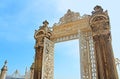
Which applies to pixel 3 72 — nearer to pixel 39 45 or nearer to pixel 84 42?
pixel 39 45

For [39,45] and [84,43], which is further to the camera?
[39,45]

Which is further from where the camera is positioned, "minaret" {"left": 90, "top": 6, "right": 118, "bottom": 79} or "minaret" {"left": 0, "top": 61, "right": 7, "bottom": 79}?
"minaret" {"left": 0, "top": 61, "right": 7, "bottom": 79}

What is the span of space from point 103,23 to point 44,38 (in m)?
2.87

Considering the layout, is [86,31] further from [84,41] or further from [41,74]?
[41,74]

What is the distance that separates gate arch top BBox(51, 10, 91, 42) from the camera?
7.12m

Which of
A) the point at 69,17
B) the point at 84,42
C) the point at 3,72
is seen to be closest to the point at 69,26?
the point at 69,17

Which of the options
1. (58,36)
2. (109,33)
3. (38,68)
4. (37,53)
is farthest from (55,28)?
(109,33)

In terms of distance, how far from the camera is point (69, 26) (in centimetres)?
750

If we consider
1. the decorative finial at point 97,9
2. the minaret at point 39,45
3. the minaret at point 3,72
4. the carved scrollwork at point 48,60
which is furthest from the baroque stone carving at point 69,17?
the minaret at point 3,72

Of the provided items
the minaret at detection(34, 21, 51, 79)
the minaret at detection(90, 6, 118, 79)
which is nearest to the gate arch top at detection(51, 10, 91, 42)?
the minaret at detection(34, 21, 51, 79)

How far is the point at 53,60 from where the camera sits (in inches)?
297

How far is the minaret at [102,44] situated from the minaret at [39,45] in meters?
2.39

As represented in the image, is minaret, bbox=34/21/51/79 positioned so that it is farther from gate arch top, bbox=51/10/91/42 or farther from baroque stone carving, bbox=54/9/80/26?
baroque stone carving, bbox=54/9/80/26

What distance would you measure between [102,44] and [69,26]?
2103mm
